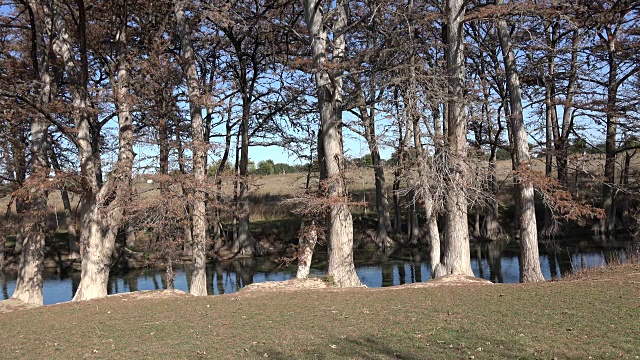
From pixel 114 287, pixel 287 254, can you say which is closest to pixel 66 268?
pixel 114 287

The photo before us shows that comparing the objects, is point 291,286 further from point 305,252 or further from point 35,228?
point 35,228

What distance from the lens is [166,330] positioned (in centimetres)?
912

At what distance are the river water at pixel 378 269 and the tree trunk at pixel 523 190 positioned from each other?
407 cm

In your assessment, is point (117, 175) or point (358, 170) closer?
point (358, 170)

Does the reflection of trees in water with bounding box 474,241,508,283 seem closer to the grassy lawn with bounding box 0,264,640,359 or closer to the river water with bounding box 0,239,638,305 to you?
the river water with bounding box 0,239,638,305

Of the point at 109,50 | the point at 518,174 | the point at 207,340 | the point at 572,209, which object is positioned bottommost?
the point at 207,340

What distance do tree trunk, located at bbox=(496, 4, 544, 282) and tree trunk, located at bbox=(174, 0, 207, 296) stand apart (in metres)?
9.33

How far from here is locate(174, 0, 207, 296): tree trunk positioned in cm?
1608

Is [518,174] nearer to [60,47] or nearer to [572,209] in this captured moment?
[572,209]

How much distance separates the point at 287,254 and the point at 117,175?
617 inches

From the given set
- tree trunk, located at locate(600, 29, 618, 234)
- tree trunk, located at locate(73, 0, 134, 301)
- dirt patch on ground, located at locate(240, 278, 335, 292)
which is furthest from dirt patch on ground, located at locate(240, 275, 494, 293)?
tree trunk, located at locate(600, 29, 618, 234)

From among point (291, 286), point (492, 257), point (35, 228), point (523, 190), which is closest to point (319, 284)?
point (291, 286)

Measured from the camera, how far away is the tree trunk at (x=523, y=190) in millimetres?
14773

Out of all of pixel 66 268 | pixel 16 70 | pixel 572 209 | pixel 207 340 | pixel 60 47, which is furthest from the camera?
pixel 66 268
